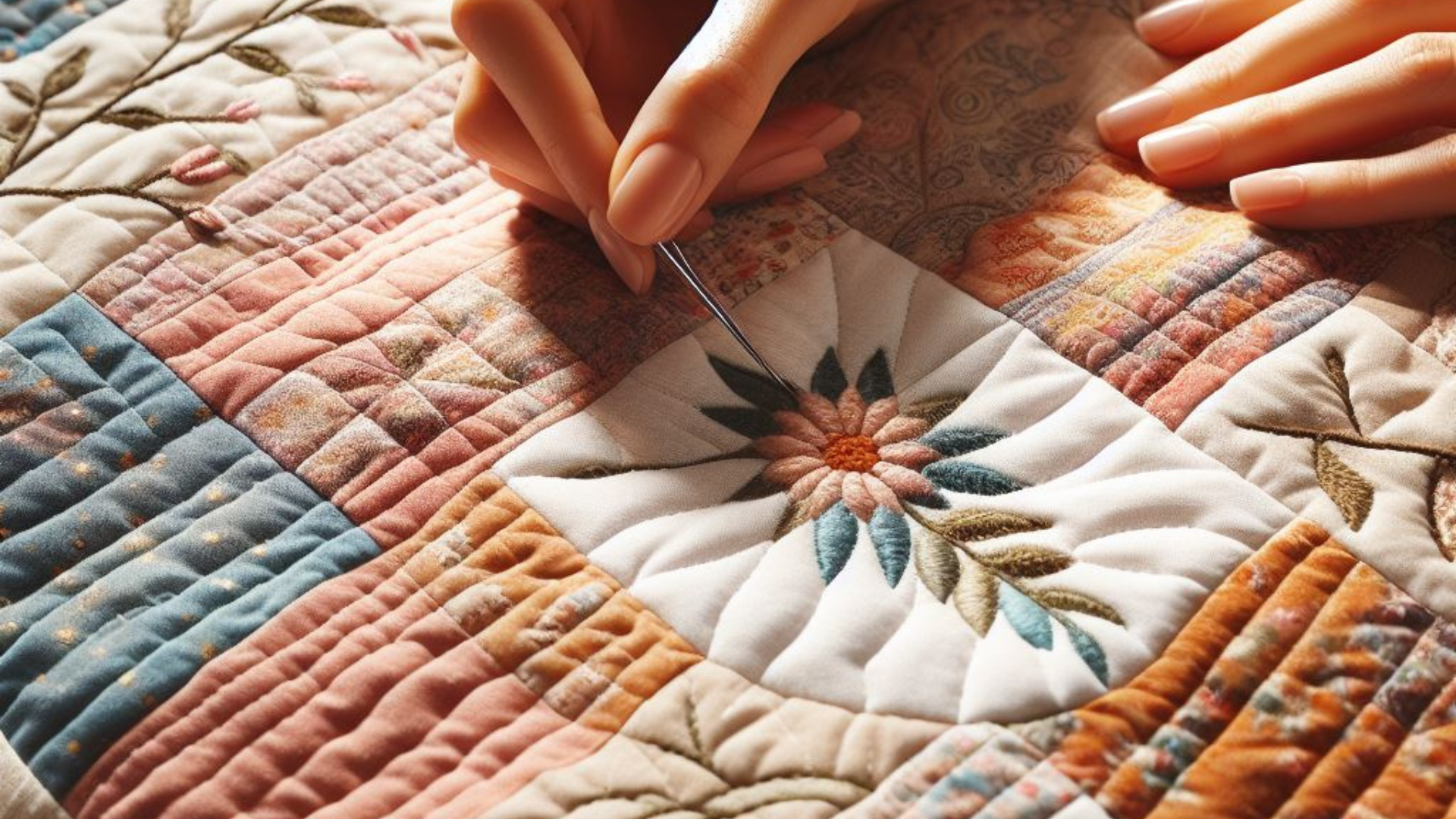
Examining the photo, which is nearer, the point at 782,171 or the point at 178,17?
the point at 782,171

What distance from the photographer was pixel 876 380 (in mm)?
734

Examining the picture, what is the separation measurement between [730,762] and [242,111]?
1.99ft

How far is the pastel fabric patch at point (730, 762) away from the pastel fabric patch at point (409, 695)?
14mm

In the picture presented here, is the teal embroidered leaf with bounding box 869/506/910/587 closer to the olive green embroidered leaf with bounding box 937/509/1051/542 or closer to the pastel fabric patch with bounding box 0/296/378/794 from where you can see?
the olive green embroidered leaf with bounding box 937/509/1051/542

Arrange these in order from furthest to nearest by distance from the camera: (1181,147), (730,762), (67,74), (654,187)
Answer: (67,74), (1181,147), (654,187), (730,762)

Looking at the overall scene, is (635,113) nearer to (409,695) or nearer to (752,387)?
(752,387)

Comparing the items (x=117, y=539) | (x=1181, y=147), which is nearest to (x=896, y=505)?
(x=1181, y=147)

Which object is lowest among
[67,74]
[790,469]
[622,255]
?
[790,469]

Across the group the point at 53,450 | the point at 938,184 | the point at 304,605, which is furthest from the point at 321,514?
the point at 938,184

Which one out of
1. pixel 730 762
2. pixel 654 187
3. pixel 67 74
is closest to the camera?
pixel 730 762

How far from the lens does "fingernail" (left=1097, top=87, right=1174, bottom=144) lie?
82 centimetres

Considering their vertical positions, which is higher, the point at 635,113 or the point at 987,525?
the point at 635,113

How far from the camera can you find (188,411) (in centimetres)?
71

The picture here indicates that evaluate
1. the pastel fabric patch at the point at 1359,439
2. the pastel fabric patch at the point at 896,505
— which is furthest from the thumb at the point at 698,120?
the pastel fabric patch at the point at 1359,439
